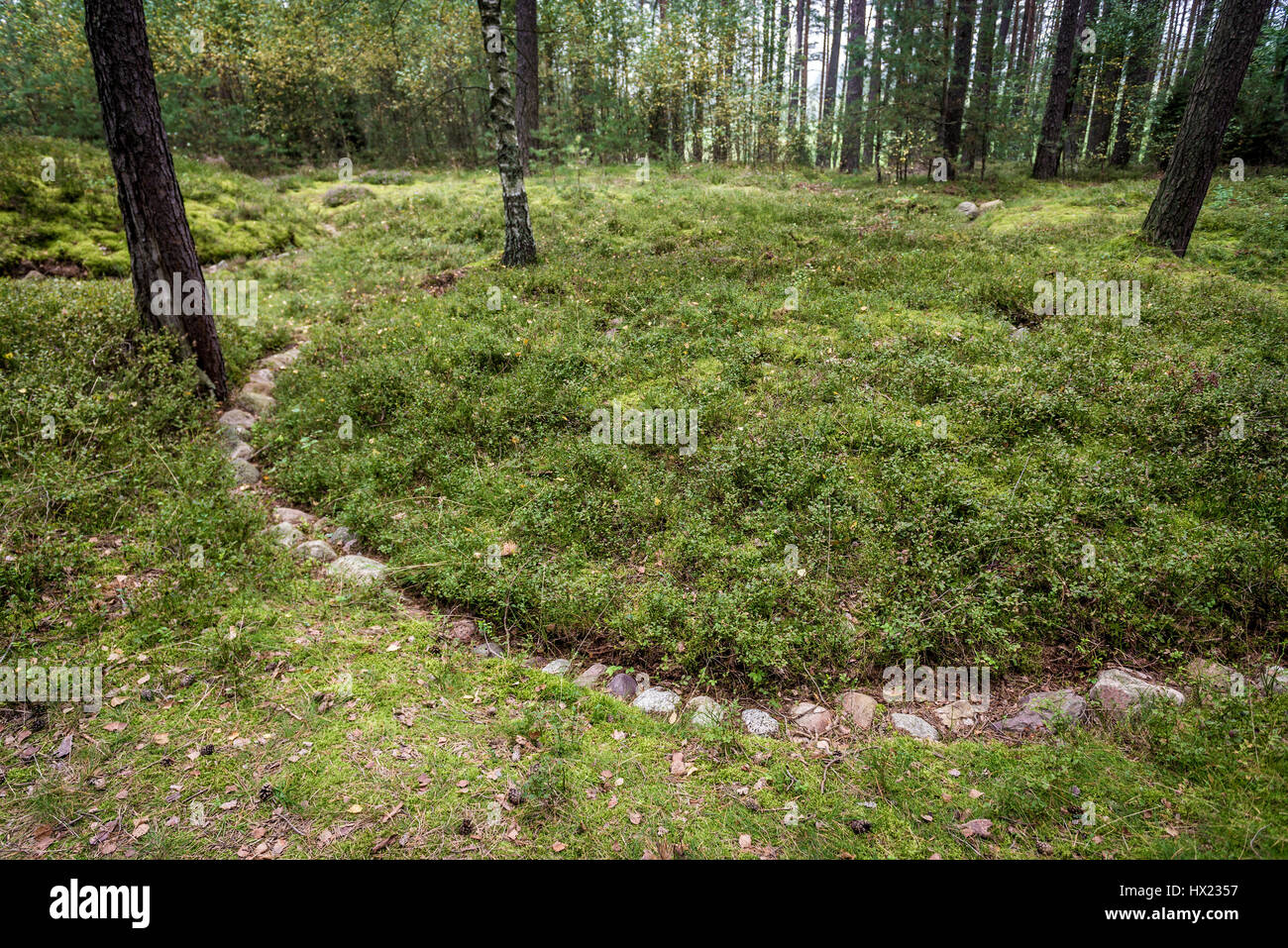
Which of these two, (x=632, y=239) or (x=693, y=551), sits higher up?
(x=632, y=239)

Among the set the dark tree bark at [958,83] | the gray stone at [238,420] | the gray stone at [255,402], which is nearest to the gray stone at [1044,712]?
the gray stone at [238,420]

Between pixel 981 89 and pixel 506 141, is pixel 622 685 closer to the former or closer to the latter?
pixel 506 141

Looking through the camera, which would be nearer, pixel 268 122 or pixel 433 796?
pixel 433 796

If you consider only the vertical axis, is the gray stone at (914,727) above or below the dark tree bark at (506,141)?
below

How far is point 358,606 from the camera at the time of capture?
5.18 meters

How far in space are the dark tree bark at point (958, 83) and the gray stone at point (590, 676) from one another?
18136 millimetres

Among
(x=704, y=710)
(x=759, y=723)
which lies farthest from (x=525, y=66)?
(x=759, y=723)

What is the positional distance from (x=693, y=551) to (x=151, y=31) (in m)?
27.0

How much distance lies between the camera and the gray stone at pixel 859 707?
4.12 m

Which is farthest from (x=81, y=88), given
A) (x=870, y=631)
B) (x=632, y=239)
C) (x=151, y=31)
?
(x=870, y=631)

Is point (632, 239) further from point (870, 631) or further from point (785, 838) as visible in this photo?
point (785, 838)

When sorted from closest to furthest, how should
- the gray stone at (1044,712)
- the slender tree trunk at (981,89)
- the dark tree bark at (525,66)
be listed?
the gray stone at (1044,712), the slender tree trunk at (981,89), the dark tree bark at (525,66)

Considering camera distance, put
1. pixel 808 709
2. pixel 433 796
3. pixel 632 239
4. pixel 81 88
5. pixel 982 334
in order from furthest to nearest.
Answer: pixel 81 88
pixel 632 239
pixel 982 334
pixel 808 709
pixel 433 796

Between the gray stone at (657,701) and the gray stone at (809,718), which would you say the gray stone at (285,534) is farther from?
the gray stone at (809,718)
